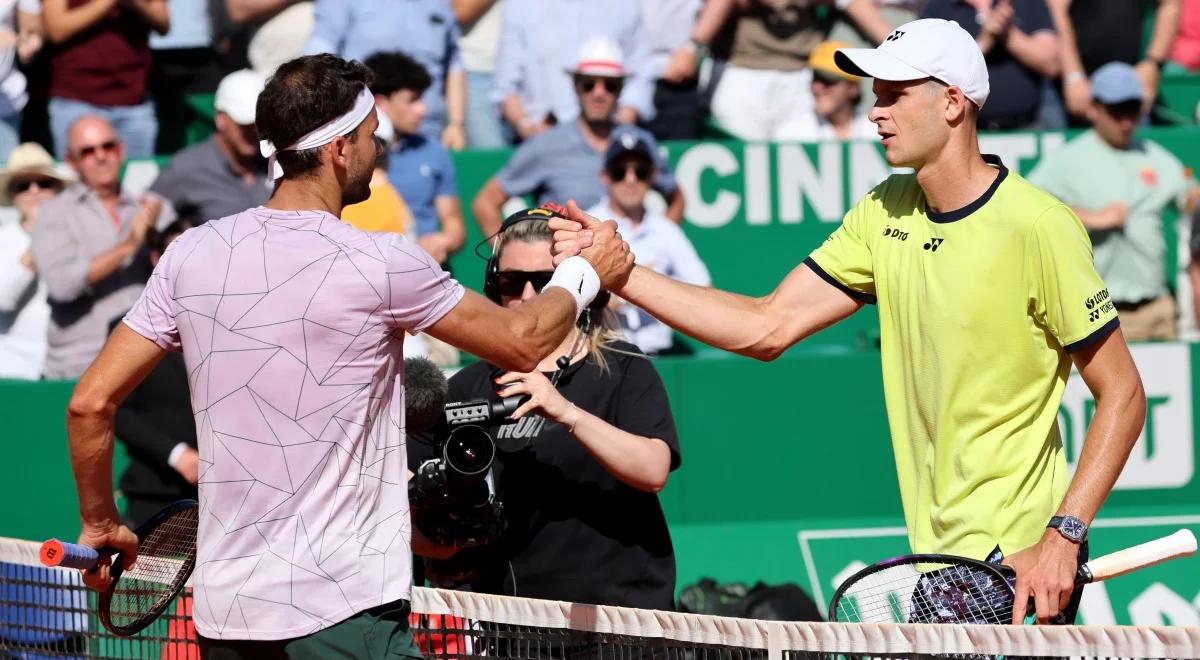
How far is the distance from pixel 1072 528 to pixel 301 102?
1903 mm

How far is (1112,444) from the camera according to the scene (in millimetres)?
3686

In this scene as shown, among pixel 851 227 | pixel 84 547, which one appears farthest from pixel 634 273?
pixel 84 547

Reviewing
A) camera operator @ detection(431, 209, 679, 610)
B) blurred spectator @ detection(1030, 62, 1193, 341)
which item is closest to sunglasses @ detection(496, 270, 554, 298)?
camera operator @ detection(431, 209, 679, 610)

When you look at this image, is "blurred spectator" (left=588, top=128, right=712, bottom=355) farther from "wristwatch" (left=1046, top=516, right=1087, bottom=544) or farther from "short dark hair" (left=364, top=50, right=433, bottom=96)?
"wristwatch" (left=1046, top=516, right=1087, bottom=544)

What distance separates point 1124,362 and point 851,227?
829 mm

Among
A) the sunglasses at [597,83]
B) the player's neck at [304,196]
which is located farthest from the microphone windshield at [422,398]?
the sunglasses at [597,83]

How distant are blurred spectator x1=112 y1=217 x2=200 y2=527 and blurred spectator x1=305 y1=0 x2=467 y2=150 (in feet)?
8.03

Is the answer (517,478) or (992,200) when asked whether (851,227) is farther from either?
(517,478)

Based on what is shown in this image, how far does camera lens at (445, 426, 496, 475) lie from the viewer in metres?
3.98

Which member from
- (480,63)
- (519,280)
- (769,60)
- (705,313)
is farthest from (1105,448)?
(480,63)

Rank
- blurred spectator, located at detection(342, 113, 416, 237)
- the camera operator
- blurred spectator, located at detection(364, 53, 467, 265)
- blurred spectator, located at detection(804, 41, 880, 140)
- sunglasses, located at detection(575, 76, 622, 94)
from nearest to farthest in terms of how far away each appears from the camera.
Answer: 1. the camera operator
2. blurred spectator, located at detection(342, 113, 416, 237)
3. blurred spectator, located at detection(364, 53, 467, 265)
4. sunglasses, located at detection(575, 76, 622, 94)
5. blurred spectator, located at detection(804, 41, 880, 140)

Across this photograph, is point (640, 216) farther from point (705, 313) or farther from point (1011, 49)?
point (705, 313)

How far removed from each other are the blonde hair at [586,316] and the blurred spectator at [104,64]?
16.8 ft

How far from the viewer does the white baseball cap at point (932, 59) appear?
397cm
